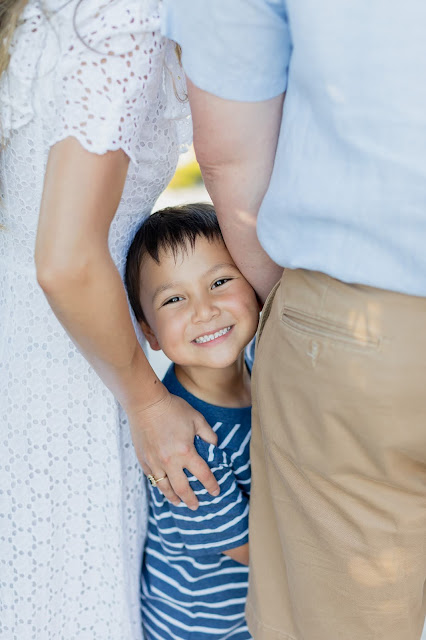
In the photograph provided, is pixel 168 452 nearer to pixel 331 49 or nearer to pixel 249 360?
pixel 249 360

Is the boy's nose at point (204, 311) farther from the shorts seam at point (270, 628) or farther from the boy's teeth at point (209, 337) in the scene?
the shorts seam at point (270, 628)

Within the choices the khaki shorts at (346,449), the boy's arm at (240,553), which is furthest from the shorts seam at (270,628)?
the boy's arm at (240,553)

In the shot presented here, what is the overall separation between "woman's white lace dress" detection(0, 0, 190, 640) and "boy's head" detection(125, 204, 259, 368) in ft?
0.22

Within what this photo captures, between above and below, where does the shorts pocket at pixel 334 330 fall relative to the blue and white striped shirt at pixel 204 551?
above

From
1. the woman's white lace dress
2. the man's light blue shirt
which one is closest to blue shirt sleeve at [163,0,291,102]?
the man's light blue shirt

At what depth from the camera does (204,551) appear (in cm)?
148

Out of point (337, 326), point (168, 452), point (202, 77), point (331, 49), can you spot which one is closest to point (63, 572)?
point (168, 452)

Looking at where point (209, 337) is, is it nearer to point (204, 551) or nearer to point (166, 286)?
point (166, 286)

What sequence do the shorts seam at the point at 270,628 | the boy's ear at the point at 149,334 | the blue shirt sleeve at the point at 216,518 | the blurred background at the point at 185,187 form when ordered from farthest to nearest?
the blurred background at the point at 185,187 < the boy's ear at the point at 149,334 < the blue shirt sleeve at the point at 216,518 < the shorts seam at the point at 270,628

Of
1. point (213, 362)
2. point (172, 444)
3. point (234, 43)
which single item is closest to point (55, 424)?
point (172, 444)

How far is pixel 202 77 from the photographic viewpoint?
1.00 m

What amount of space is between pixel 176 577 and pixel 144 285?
0.65 metres

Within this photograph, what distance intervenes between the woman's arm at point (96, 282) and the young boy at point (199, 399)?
0.15 m

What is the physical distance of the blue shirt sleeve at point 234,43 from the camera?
93cm
